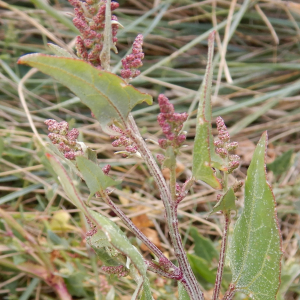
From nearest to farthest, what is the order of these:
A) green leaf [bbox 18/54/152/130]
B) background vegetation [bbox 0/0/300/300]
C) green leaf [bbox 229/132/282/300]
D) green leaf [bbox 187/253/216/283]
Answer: green leaf [bbox 18/54/152/130]
green leaf [bbox 229/132/282/300]
green leaf [bbox 187/253/216/283]
background vegetation [bbox 0/0/300/300]

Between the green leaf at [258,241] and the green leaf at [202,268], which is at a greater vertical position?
the green leaf at [258,241]

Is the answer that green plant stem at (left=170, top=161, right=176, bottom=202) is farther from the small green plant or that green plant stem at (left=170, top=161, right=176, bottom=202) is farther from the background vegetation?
the background vegetation

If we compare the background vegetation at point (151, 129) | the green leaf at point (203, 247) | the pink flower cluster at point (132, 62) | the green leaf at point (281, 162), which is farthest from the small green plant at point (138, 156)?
the green leaf at point (281, 162)

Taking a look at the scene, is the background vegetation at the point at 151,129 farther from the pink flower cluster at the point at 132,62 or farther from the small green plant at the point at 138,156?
the pink flower cluster at the point at 132,62

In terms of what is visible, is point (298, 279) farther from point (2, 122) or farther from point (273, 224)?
point (2, 122)

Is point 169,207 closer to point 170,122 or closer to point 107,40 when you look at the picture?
point 170,122

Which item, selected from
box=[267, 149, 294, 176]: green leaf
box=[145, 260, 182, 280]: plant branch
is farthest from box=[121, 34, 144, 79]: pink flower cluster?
box=[267, 149, 294, 176]: green leaf
